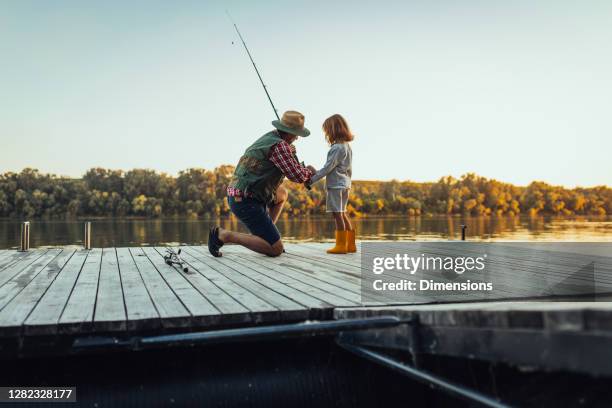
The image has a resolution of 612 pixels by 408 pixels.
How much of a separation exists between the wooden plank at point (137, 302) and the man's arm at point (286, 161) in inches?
63.2

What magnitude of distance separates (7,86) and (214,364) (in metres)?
47.2

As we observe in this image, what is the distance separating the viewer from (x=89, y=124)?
52.7 m

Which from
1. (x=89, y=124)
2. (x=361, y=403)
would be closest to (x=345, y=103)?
(x=89, y=124)

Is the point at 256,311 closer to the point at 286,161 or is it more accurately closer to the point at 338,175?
the point at 286,161

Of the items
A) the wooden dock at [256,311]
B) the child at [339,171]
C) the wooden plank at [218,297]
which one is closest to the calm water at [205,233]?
the child at [339,171]

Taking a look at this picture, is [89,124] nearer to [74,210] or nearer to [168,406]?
[74,210]

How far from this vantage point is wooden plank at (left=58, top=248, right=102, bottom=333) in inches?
96.7

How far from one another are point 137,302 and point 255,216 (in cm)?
229

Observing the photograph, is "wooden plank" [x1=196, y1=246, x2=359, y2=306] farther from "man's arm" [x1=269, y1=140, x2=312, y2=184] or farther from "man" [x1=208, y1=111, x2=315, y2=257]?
"man's arm" [x1=269, y1=140, x2=312, y2=184]

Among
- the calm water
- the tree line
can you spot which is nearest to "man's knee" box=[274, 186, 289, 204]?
the calm water

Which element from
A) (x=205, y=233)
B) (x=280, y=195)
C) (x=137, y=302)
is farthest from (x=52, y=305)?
(x=205, y=233)

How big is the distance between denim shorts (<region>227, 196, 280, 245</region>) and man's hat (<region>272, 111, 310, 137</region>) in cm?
77

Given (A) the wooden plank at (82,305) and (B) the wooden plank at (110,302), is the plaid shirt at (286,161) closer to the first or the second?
(B) the wooden plank at (110,302)

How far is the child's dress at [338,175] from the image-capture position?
219 inches
